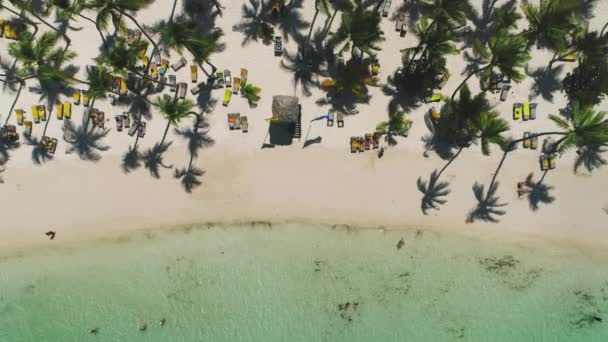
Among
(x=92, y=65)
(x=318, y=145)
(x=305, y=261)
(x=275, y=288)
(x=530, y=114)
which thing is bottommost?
(x=275, y=288)

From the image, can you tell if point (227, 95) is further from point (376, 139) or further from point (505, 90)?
point (505, 90)

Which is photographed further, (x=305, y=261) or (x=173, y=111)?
(x=305, y=261)

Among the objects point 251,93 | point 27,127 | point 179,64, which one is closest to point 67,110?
point 27,127

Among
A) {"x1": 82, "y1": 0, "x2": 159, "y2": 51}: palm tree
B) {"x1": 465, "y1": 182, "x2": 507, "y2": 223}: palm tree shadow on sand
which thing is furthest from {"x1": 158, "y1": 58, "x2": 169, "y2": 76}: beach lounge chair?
{"x1": 465, "y1": 182, "x2": 507, "y2": 223}: palm tree shadow on sand

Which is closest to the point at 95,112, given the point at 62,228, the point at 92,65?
the point at 92,65

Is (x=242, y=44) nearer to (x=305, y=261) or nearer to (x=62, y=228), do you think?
(x=305, y=261)

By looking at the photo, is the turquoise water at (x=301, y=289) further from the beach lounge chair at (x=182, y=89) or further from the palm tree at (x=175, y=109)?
the beach lounge chair at (x=182, y=89)

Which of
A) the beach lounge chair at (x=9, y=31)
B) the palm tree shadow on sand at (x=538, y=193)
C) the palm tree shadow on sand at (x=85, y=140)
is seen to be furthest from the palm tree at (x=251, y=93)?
the palm tree shadow on sand at (x=538, y=193)
